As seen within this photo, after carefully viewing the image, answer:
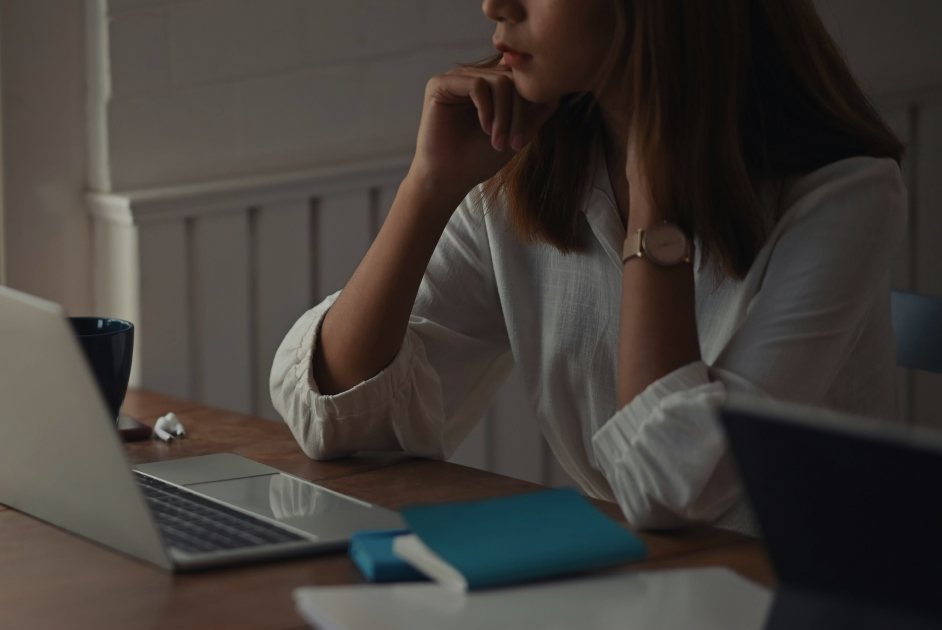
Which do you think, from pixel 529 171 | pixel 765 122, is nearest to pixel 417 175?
pixel 529 171

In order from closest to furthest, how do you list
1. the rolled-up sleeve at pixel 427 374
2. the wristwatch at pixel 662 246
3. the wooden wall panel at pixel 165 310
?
the wristwatch at pixel 662 246 → the rolled-up sleeve at pixel 427 374 → the wooden wall panel at pixel 165 310

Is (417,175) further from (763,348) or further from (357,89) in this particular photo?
(357,89)

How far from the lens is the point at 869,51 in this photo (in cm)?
171

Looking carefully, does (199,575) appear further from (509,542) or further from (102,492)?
(509,542)

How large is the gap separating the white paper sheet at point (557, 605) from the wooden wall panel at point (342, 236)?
1.29 metres

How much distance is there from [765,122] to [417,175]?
0.35 metres

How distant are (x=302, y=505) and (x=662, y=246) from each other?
1.26 feet

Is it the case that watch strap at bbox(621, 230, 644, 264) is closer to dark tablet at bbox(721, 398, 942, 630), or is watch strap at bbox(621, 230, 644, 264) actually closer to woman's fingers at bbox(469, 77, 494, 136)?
woman's fingers at bbox(469, 77, 494, 136)

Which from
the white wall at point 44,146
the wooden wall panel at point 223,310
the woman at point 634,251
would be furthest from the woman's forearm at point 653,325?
the white wall at point 44,146

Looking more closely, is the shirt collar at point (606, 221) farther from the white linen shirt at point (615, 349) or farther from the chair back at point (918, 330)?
the chair back at point (918, 330)

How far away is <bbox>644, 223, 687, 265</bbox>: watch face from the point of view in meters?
0.93

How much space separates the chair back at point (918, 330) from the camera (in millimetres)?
1135

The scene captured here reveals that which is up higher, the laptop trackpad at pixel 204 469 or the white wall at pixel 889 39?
the white wall at pixel 889 39

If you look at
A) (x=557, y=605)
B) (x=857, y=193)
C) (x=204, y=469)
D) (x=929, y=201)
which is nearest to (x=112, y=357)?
(x=204, y=469)
